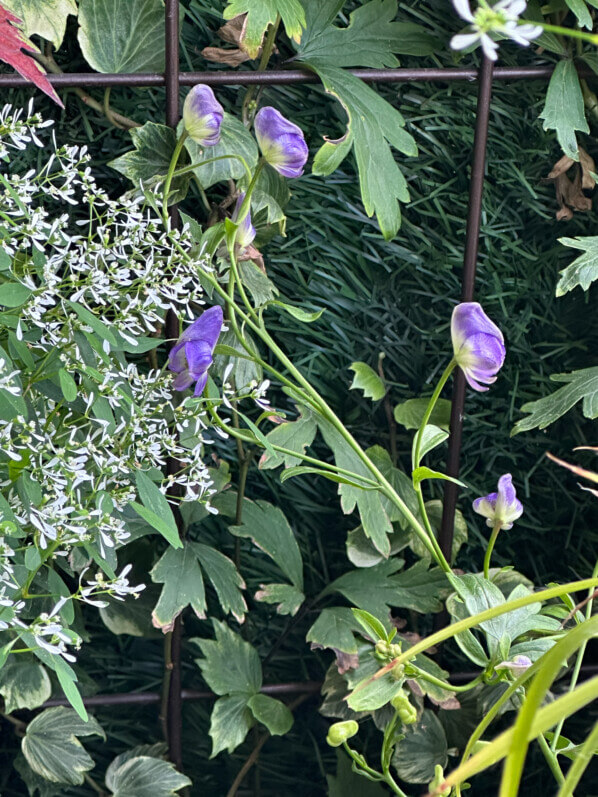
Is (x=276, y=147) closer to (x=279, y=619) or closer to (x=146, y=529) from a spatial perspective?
(x=146, y=529)

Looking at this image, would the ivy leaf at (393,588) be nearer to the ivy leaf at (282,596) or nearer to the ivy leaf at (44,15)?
the ivy leaf at (282,596)

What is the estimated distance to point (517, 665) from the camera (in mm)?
710

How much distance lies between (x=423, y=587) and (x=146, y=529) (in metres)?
0.32

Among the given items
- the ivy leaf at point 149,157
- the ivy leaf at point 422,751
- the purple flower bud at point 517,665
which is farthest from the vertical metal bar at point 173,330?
the purple flower bud at point 517,665

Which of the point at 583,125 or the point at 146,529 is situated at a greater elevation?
the point at 583,125

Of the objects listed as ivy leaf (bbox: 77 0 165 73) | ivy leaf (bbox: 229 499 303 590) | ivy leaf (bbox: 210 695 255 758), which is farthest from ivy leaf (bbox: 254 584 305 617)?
ivy leaf (bbox: 77 0 165 73)

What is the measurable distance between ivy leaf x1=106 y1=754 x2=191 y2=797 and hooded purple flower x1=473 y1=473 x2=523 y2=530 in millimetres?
459

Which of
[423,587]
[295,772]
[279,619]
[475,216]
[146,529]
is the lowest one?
[295,772]

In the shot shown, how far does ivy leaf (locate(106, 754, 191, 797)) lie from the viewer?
913 mm

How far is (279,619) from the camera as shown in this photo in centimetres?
104

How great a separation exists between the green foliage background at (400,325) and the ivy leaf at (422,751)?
0.15 meters

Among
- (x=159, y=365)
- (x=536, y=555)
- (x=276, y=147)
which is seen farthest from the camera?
(x=536, y=555)

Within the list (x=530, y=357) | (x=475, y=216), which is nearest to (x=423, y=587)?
(x=530, y=357)

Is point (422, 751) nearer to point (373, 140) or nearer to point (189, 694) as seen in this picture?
point (189, 694)
